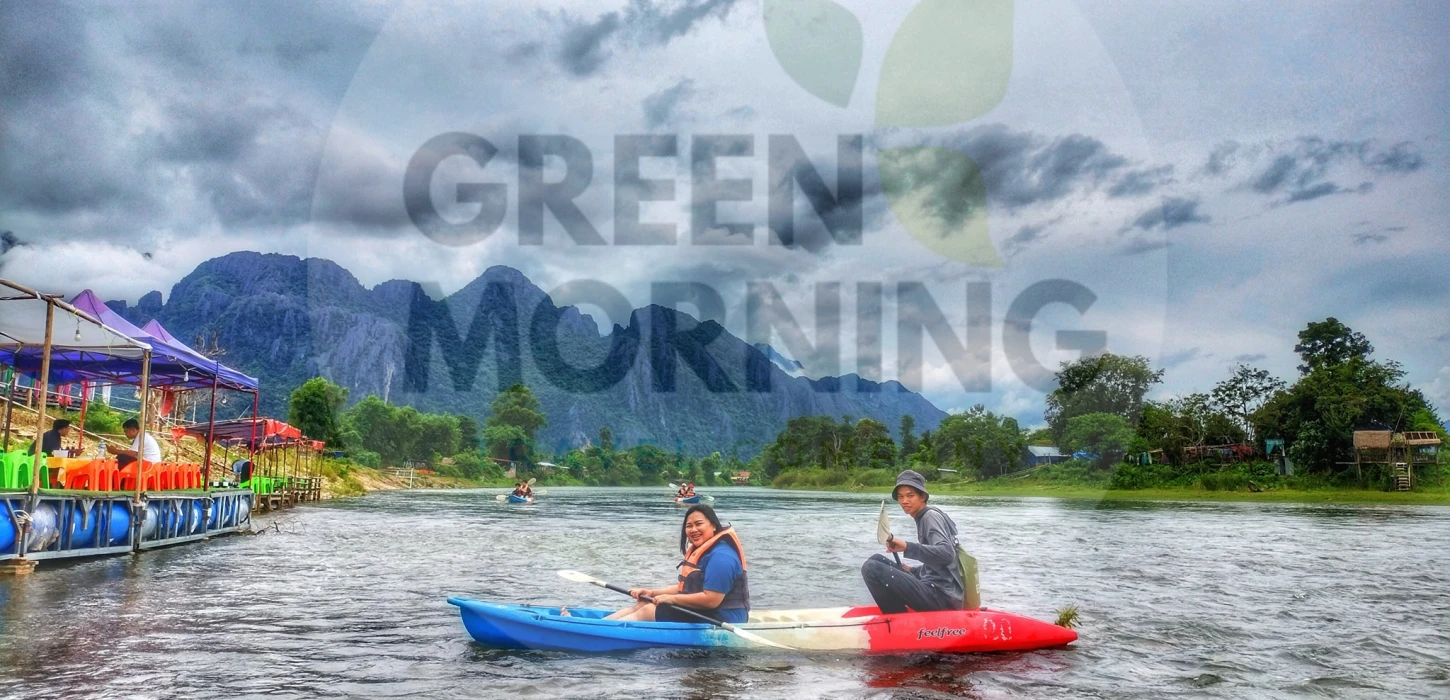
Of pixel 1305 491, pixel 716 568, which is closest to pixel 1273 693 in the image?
pixel 716 568

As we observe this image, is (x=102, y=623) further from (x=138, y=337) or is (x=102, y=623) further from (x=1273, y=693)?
(x=1273, y=693)

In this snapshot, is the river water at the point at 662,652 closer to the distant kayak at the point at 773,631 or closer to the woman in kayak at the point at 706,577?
the distant kayak at the point at 773,631

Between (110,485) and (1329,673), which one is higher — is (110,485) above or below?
above

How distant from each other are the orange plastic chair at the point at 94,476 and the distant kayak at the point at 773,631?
10.3 m

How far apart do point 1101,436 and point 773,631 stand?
79002mm

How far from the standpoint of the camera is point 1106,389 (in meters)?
96.9

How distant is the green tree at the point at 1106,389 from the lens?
9588 centimetres

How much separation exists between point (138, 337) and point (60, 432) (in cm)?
281

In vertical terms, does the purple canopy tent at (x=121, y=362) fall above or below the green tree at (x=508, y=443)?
above

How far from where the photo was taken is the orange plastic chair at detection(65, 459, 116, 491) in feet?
50.8

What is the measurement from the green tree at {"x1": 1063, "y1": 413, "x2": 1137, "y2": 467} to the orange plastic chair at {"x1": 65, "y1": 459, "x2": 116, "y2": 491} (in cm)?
7344

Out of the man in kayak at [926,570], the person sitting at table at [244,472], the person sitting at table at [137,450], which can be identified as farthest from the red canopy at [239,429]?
the man in kayak at [926,570]

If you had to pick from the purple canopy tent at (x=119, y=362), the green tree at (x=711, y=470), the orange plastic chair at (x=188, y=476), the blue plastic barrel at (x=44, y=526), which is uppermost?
the purple canopy tent at (x=119, y=362)

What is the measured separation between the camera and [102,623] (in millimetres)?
10602
